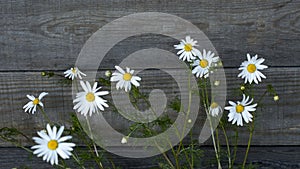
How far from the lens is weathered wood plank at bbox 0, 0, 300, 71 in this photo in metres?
1.02

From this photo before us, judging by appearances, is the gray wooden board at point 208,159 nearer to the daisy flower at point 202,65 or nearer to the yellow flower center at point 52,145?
the daisy flower at point 202,65

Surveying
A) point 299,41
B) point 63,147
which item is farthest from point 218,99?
point 63,147

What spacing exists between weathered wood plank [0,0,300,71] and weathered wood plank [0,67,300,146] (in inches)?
1.4

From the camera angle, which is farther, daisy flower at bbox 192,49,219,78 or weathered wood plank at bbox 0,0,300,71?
weathered wood plank at bbox 0,0,300,71

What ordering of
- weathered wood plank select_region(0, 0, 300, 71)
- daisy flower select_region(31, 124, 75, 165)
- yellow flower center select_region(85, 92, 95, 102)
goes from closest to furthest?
daisy flower select_region(31, 124, 75, 165) < yellow flower center select_region(85, 92, 95, 102) < weathered wood plank select_region(0, 0, 300, 71)

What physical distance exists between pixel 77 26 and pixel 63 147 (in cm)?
40

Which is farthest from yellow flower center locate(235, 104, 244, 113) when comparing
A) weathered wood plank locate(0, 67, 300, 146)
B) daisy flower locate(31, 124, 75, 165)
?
daisy flower locate(31, 124, 75, 165)

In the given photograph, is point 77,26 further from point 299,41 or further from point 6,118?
point 299,41

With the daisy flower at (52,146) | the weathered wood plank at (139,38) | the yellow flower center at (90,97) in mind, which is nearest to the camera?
the daisy flower at (52,146)

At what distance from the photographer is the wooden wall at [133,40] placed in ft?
3.34

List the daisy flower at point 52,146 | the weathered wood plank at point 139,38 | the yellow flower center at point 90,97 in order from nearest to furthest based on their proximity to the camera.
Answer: the daisy flower at point 52,146 < the yellow flower center at point 90,97 < the weathered wood plank at point 139,38

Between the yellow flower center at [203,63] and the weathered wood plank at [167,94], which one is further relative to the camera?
the weathered wood plank at [167,94]

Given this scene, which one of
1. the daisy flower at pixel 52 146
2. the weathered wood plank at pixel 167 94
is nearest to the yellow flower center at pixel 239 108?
the weathered wood plank at pixel 167 94

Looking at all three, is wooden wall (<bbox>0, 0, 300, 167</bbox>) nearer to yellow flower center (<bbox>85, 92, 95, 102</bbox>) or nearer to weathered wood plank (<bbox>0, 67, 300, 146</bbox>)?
weathered wood plank (<bbox>0, 67, 300, 146</bbox>)
